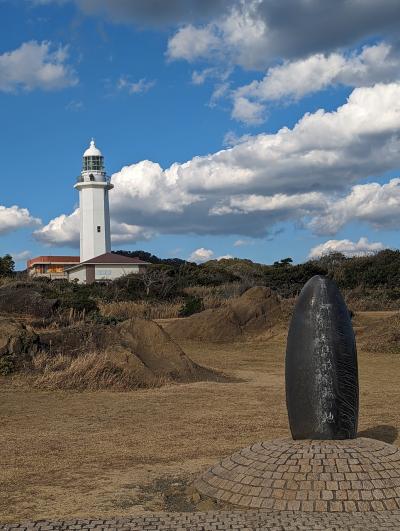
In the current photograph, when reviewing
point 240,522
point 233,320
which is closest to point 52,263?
point 233,320

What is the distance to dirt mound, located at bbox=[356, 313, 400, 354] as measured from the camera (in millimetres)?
20984

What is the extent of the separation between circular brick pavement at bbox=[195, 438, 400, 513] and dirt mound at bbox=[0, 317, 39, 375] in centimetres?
874

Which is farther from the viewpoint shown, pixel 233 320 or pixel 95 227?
pixel 95 227

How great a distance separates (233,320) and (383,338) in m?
6.27

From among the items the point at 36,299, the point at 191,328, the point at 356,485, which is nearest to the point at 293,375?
the point at 356,485

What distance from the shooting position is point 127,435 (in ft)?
31.7

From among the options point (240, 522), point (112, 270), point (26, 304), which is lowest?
point (240, 522)

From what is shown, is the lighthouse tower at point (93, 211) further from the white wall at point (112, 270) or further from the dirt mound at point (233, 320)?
the dirt mound at point (233, 320)

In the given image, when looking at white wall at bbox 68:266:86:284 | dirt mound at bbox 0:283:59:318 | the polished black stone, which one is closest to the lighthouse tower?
white wall at bbox 68:266:86:284

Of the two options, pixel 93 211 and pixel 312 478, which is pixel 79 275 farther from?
pixel 312 478

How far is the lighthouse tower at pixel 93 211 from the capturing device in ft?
195

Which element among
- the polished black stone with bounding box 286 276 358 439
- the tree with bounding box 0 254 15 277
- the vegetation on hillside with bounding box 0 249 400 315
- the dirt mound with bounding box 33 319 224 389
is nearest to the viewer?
the polished black stone with bounding box 286 276 358 439

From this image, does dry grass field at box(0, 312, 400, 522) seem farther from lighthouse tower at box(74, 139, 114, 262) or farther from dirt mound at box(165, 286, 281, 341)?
lighthouse tower at box(74, 139, 114, 262)

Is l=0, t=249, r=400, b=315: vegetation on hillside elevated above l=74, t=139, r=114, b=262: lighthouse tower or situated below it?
below
